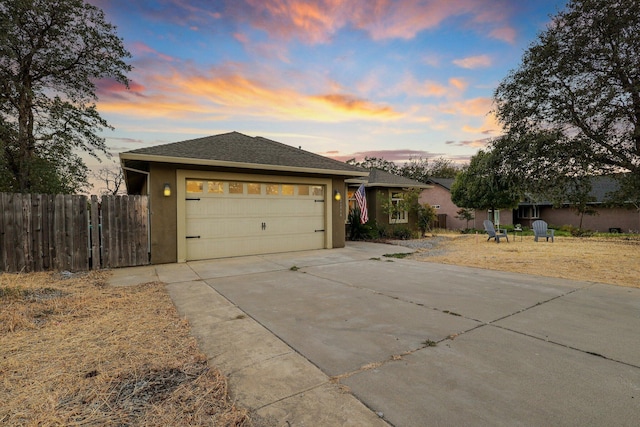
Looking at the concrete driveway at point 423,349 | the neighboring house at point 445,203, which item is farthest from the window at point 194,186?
the neighboring house at point 445,203

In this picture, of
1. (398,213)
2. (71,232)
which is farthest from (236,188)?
(398,213)

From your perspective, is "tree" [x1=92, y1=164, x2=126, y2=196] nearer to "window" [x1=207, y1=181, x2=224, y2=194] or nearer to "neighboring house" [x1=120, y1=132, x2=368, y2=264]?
"neighboring house" [x1=120, y1=132, x2=368, y2=264]

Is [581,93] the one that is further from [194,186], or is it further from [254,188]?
[194,186]

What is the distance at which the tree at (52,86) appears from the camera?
1037 cm

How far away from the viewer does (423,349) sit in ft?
9.19

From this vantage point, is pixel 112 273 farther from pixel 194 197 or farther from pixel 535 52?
pixel 535 52

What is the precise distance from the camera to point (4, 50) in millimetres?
9648

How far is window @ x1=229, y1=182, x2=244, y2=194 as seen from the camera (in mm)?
8672

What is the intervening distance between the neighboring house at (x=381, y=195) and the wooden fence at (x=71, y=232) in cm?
861

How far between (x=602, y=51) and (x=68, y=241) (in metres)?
15.1

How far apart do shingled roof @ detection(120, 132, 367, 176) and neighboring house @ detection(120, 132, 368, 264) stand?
2cm

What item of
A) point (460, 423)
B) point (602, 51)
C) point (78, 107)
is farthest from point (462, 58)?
point (78, 107)

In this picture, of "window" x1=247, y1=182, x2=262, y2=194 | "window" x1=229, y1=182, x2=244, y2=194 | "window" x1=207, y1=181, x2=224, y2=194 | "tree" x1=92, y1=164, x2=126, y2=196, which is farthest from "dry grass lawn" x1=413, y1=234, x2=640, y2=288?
"tree" x1=92, y1=164, x2=126, y2=196

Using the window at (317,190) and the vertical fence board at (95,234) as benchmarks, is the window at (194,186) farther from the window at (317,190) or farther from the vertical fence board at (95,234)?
the window at (317,190)
